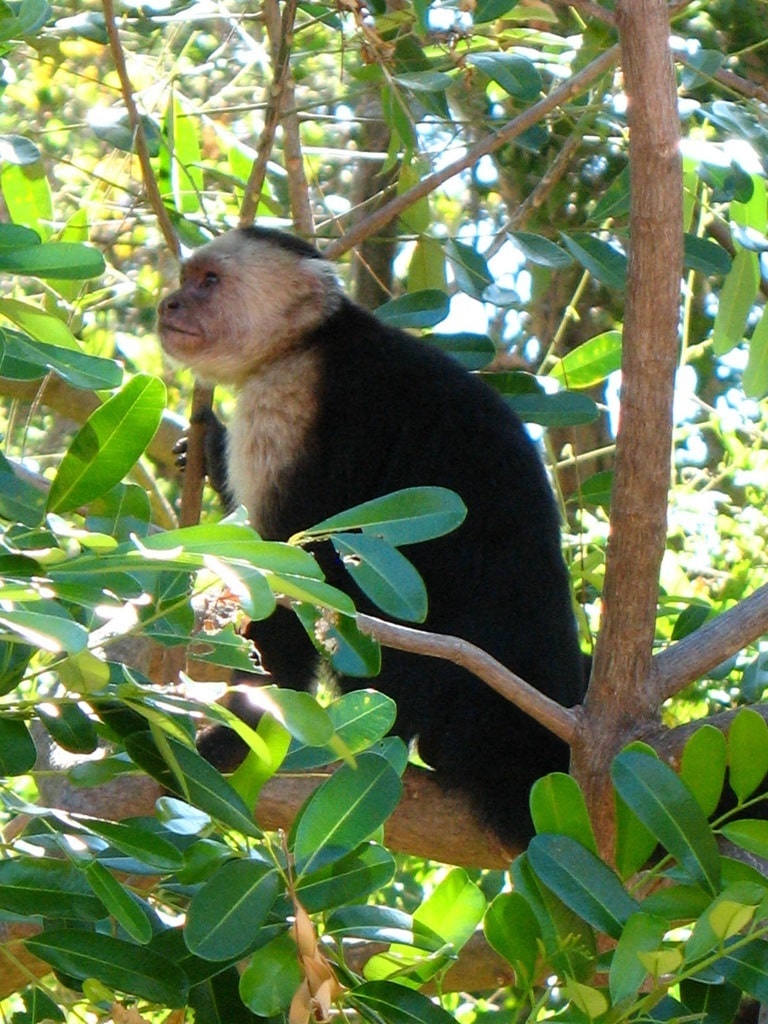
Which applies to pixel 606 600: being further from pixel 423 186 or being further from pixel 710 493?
pixel 710 493

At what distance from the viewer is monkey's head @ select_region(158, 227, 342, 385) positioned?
361 cm

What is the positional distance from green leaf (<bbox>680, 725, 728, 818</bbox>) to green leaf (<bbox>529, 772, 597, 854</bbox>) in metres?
0.13

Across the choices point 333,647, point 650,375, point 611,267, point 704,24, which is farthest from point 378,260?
point 333,647

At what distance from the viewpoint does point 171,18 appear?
3170 mm

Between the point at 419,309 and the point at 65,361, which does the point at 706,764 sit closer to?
the point at 65,361

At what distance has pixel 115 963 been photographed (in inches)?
52.7

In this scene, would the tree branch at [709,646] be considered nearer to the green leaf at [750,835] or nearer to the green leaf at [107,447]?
the green leaf at [750,835]

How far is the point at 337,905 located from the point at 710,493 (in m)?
2.44

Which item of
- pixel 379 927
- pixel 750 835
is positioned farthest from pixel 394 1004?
pixel 750 835

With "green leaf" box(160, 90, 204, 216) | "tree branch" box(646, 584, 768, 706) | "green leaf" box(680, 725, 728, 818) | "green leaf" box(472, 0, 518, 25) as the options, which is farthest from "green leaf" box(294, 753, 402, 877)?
"green leaf" box(160, 90, 204, 216)

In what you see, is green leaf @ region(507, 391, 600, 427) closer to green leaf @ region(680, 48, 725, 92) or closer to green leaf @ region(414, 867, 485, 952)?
green leaf @ region(680, 48, 725, 92)

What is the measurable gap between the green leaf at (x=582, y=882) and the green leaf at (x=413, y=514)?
0.34m

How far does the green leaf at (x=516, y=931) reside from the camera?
4.75 ft

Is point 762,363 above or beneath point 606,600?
above
